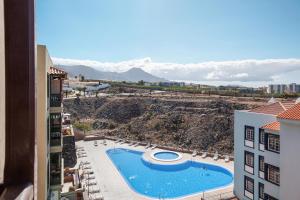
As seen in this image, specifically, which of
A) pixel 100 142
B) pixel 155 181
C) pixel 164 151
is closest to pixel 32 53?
pixel 155 181

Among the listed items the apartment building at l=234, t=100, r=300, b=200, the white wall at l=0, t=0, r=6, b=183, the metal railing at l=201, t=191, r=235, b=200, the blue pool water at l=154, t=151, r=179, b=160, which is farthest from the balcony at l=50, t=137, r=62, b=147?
the blue pool water at l=154, t=151, r=179, b=160

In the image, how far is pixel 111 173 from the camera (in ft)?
92.7

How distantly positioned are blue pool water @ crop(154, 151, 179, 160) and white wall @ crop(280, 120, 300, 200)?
21493 millimetres

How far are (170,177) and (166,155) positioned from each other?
6.83 meters

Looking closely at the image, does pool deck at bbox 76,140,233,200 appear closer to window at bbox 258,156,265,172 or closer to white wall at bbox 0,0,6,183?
window at bbox 258,156,265,172

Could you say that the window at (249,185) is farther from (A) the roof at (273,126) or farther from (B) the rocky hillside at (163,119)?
(B) the rocky hillside at (163,119)

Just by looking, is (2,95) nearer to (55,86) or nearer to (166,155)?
(55,86)

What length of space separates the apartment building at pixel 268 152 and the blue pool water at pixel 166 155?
14.2 metres

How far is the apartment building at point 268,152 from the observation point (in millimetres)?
13000

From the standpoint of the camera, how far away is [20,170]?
1379 mm

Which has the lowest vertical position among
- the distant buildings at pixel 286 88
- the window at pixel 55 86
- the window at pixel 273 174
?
the window at pixel 273 174

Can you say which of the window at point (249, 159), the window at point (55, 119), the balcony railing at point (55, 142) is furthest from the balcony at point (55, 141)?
the window at point (249, 159)

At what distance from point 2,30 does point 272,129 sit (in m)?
15.8

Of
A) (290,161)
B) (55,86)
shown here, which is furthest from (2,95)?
(290,161)
